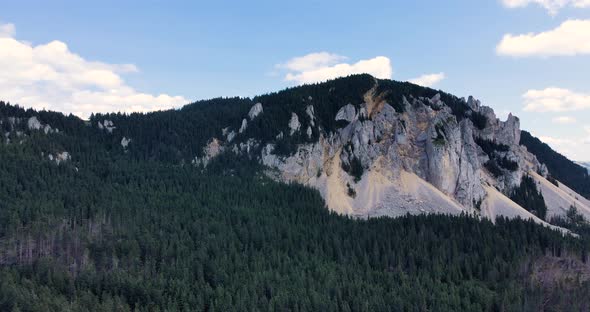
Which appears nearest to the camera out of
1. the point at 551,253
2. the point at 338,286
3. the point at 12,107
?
the point at 338,286

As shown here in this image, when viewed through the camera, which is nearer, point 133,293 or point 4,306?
point 4,306

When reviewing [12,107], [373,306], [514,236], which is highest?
[12,107]

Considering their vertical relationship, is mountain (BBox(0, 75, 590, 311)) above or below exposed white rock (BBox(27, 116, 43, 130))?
below

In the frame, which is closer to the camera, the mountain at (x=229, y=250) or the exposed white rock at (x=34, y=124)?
the mountain at (x=229, y=250)

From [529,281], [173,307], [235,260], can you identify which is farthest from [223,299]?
[529,281]

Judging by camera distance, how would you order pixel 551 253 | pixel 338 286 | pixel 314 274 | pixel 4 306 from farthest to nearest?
pixel 551 253
pixel 314 274
pixel 338 286
pixel 4 306

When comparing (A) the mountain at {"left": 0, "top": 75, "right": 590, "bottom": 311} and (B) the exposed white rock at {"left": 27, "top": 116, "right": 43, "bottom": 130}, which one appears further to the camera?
(B) the exposed white rock at {"left": 27, "top": 116, "right": 43, "bottom": 130}

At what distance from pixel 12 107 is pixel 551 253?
218595mm

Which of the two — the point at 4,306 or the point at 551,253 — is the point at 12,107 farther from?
the point at 551,253

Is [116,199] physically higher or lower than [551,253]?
higher

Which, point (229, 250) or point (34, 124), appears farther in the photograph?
point (34, 124)

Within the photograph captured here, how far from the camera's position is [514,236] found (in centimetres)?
14775

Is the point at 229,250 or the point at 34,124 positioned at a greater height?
the point at 34,124

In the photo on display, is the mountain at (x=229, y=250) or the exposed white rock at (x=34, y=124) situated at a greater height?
the exposed white rock at (x=34, y=124)
